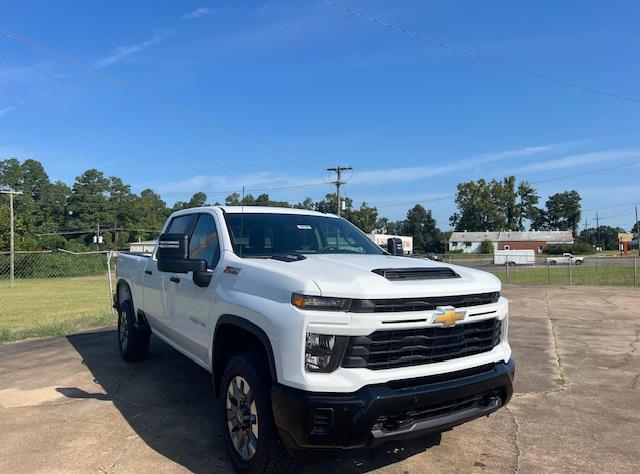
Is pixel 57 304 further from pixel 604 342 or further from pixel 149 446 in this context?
pixel 604 342

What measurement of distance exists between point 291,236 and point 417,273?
1.53 metres

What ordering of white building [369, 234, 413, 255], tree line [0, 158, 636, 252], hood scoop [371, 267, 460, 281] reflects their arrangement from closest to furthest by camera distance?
hood scoop [371, 267, 460, 281] → white building [369, 234, 413, 255] → tree line [0, 158, 636, 252]

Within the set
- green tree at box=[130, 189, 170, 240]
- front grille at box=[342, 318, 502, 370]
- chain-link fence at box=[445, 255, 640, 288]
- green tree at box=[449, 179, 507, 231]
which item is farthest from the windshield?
green tree at box=[449, 179, 507, 231]

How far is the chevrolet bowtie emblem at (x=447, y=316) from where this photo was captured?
3195 millimetres

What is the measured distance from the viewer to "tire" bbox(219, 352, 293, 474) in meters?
3.15

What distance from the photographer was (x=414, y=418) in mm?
3086

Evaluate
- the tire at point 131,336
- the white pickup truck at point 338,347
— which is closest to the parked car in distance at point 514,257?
Result: the tire at point 131,336

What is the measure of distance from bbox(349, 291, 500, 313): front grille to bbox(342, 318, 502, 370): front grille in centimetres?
13

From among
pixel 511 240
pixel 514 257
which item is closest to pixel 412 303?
pixel 514 257

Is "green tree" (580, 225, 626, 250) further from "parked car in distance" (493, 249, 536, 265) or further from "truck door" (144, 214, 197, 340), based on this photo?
"truck door" (144, 214, 197, 340)

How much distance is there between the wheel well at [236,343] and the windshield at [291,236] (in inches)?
25.7

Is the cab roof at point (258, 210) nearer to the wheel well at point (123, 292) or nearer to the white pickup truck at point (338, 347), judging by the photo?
the white pickup truck at point (338, 347)

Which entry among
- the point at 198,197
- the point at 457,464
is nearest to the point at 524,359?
the point at 457,464

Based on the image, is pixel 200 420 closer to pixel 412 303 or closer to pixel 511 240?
pixel 412 303
